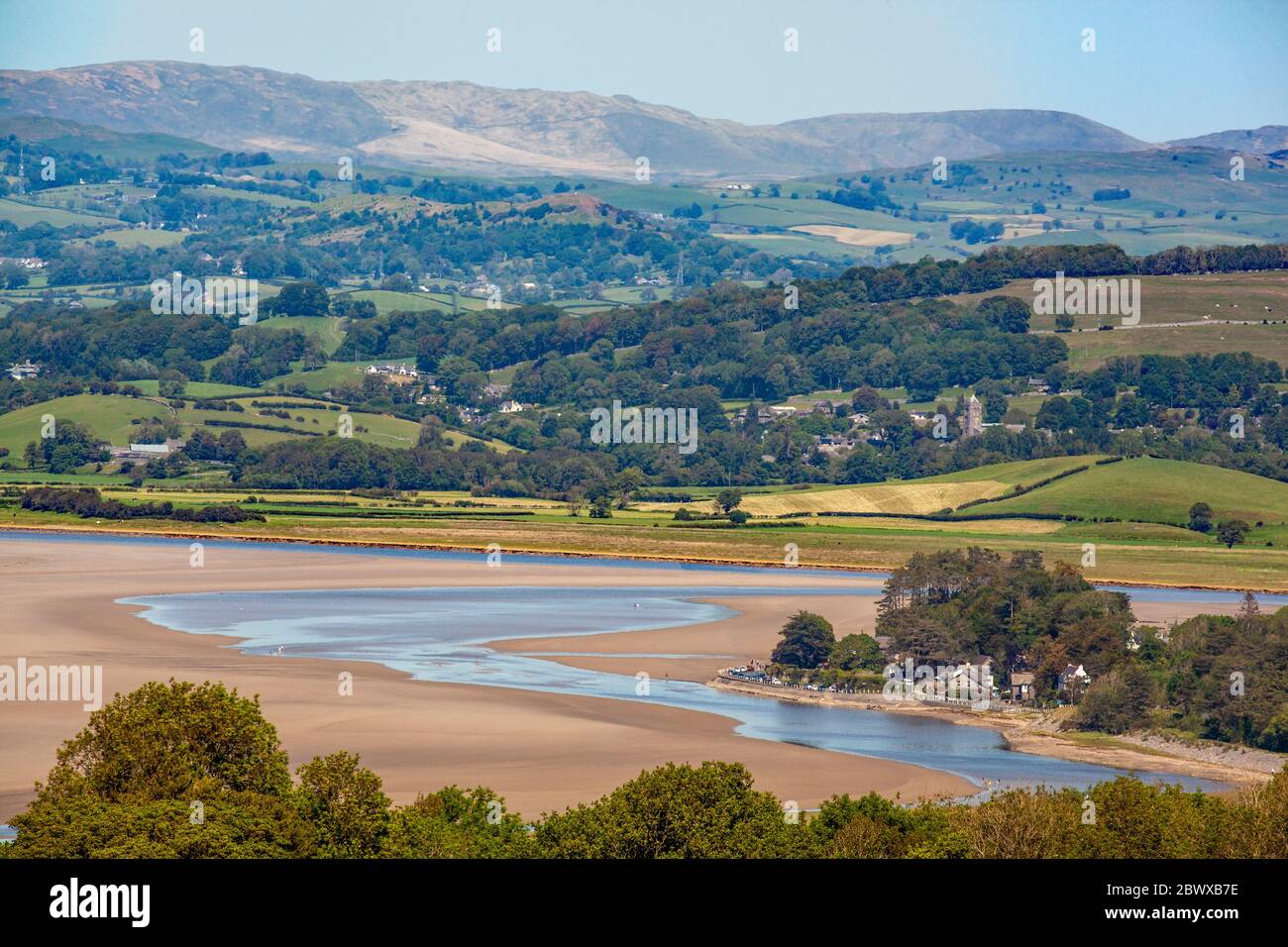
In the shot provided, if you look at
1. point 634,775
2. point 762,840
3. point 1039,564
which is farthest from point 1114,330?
point 762,840

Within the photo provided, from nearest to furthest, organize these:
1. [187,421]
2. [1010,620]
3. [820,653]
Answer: [820,653], [1010,620], [187,421]

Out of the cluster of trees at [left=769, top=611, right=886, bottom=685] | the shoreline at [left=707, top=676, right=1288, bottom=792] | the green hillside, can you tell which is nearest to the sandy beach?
the cluster of trees at [left=769, top=611, right=886, bottom=685]

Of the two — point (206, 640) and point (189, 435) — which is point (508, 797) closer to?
point (206, 640)

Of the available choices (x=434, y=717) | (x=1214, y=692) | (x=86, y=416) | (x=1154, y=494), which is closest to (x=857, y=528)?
(x=1154, y=494)

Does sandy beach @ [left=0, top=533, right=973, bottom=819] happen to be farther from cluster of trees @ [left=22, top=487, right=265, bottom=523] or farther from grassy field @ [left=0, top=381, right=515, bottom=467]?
grassy field @ [left=0, top=381, right=515, bottom=467]

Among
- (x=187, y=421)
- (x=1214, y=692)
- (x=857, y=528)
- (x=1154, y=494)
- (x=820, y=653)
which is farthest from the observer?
(x=187, y=421)

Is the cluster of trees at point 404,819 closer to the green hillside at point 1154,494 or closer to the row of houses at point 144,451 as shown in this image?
the green hillside at point 1154,494

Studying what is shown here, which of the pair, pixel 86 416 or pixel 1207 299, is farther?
pixel 1207 299

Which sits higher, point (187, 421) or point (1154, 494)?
point (187, 421)

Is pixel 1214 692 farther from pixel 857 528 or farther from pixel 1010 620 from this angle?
pixel 857 528
